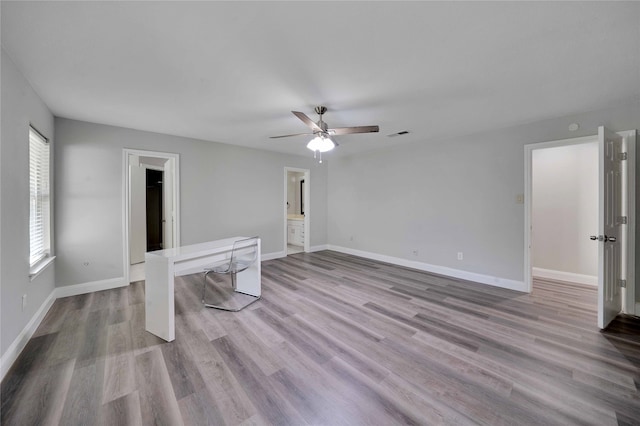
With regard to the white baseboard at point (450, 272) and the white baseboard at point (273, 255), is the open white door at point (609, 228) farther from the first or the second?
the white baseboard at point (273, 255)

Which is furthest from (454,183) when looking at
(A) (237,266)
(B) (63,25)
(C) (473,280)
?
(B) (63,25)

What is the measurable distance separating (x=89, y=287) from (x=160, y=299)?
6.99 ft

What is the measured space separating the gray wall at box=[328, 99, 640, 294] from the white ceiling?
390mm

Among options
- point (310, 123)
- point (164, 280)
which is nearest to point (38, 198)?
point (164, 280)

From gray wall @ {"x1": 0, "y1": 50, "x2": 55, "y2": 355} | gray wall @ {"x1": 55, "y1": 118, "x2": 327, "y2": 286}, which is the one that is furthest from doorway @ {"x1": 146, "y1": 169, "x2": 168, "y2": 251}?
gray wall @ {"x1": 0, "y1": 50, "x2": 55, "y2": 355}

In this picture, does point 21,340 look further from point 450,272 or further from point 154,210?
point 450,272

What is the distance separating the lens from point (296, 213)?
783 centimetres

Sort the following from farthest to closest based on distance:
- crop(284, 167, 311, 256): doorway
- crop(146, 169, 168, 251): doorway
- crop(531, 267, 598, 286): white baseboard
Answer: crop(146, 169, 168, 251): doorway → crop(284, 167, 311, 256): doorway → crop(531, 267, 598, 286): white baseboard

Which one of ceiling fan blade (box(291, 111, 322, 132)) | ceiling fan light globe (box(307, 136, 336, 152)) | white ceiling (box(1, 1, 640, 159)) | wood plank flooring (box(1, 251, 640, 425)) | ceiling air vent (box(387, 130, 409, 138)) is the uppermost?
ceiling air vent (box(387, 130, 409, 138))

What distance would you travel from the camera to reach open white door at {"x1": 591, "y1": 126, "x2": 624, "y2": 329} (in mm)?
2449

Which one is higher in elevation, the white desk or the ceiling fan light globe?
the ceiling fan light globe

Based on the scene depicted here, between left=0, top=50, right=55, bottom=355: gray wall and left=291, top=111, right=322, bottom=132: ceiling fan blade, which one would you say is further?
left=291, top=111, right=322, bottom=132: ceiling fan blade

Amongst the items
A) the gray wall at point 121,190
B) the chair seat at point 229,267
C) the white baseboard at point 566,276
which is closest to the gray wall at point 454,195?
the white baseboard at point 566,276

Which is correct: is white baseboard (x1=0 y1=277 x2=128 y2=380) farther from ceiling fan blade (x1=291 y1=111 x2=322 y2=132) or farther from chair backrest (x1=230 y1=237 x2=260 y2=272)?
ceiling fan blade (x1=291 y1=111 x2=322 y2=132)
